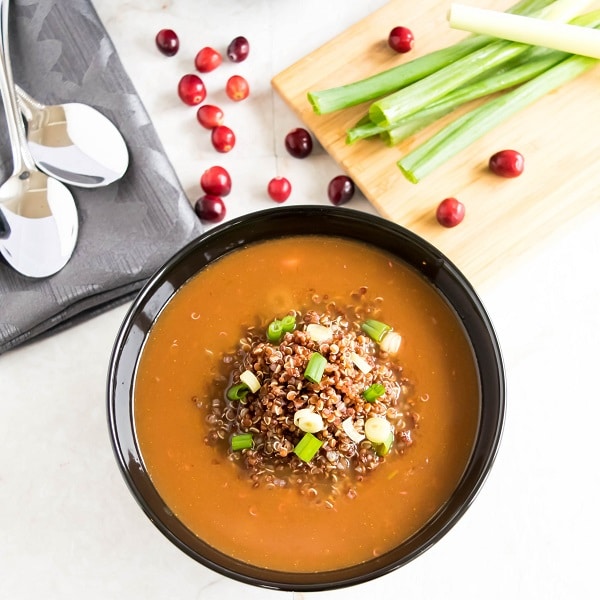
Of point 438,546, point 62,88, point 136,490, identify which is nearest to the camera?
point 136,490

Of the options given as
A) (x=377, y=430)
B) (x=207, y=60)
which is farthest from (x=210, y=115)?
(x=377, y=430)

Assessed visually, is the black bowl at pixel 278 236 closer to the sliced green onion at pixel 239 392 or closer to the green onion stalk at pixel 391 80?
the sliced green onion at pixel 239 392

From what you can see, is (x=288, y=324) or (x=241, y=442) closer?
(x=241, y=442)

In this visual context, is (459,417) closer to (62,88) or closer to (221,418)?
(221,418)

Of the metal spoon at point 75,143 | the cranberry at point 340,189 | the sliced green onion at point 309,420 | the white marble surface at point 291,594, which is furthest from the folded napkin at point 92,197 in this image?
the sliced green onion at point 309,420

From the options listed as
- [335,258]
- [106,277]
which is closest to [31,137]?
[106,277]

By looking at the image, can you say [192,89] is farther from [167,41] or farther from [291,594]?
[291,594]
